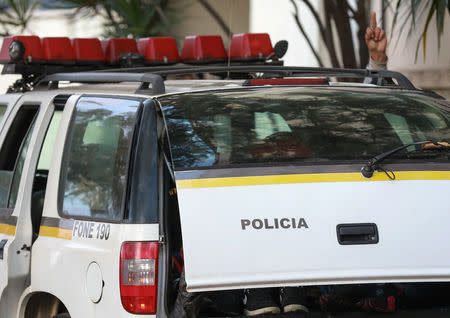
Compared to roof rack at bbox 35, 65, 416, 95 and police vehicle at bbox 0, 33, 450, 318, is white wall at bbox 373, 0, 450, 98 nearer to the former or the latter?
roof rack at bbox 35, 65, 416, 95

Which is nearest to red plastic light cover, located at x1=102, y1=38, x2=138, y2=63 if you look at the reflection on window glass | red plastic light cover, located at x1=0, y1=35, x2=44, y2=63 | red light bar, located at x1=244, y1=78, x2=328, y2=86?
red plastic light cover, located at x1=0, y1=35, x2=44, y2=63

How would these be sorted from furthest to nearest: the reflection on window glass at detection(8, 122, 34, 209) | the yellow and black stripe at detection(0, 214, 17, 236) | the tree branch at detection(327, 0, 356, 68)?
the tree branch at detection(327, 0, 356, 68)
the reflection on window glass at detection(8, 122, 34, 209)
the yellow and black stripe at detection(0, 214, 17, 236)

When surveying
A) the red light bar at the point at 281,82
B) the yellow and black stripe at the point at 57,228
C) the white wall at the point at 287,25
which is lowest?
the white wall at the point at 287,25

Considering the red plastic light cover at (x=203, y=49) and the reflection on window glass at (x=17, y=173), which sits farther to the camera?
the red plastic light cover at (x=203, y=49)

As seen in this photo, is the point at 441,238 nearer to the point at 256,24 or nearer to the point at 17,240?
the point at 17,240

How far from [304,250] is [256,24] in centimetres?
1216

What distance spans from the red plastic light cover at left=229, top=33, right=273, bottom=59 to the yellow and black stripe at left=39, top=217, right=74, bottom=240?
2668 millimetres

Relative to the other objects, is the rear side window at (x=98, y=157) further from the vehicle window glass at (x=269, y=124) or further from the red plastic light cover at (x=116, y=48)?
the red plastic light cover at (x=116, y=48)

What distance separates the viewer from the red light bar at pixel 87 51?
252 inches

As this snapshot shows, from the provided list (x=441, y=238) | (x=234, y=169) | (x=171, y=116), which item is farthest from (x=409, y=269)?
(x=171, y=116)

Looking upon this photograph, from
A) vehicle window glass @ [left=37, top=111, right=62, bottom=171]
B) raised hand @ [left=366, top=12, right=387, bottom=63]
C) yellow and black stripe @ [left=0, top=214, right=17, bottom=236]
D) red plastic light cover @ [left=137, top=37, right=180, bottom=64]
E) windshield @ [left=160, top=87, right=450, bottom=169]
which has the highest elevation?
windshield @ [left=160, top=87, right=450, bottom=169]

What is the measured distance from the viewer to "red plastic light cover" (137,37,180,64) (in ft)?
22.2

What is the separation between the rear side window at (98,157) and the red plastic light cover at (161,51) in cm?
248

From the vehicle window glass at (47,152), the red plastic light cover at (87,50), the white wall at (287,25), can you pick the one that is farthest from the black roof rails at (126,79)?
the white wall at (287,25)
